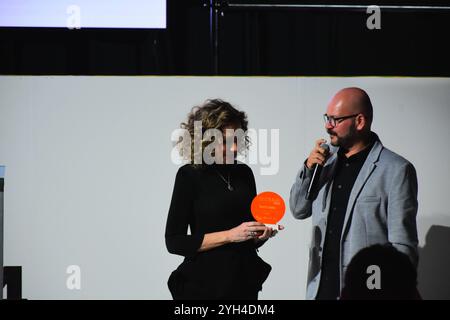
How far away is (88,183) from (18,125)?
0.49 meters

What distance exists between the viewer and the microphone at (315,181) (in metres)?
2.55

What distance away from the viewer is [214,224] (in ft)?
7.95

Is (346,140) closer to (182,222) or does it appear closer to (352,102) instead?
(352,102)

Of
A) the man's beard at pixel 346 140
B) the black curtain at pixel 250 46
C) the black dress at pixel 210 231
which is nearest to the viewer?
the black dress at pixel 210 231

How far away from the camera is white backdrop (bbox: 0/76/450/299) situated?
2.57m

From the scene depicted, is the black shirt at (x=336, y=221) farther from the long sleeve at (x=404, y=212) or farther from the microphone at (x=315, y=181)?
the long sleeve at (x=404, y=212)

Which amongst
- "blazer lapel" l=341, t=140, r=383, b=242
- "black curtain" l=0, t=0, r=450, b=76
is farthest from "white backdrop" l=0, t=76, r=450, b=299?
"black curtain" l=0, t=0, r=450, b=76

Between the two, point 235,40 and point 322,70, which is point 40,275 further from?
point 322,70

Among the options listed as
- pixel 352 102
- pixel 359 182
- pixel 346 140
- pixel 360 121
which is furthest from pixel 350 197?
pixel 352 102

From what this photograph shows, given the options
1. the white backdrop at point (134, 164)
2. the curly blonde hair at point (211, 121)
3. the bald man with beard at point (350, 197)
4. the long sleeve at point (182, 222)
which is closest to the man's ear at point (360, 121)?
the bald man with beard at point (350, 197)

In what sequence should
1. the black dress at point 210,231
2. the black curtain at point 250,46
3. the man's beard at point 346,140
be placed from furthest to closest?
the black curtain at point 250,46
the man's beard at point 346,140
the black dress at point 210,231

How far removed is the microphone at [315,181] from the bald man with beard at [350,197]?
0.7 inches
